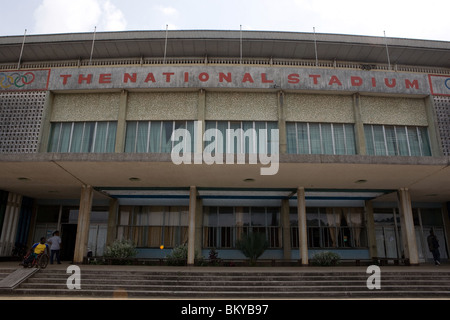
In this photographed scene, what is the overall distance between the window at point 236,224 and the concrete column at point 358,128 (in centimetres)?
507

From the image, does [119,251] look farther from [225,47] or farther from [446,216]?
[446,216]

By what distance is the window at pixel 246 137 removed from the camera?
1633 centimetres

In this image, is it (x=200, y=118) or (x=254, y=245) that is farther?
(x=200, y=118)

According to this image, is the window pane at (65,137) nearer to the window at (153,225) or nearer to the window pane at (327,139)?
the window at (153,225)

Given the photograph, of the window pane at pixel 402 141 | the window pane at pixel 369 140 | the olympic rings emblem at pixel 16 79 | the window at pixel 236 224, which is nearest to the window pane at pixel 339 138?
the window pane at pixel 369 140

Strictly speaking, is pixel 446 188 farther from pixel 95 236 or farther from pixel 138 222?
pixel 95 236

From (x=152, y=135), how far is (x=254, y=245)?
7.28 meters

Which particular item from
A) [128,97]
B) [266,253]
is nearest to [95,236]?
[128,97]

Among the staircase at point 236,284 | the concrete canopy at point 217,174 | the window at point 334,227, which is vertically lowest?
the staircase at point 236,284

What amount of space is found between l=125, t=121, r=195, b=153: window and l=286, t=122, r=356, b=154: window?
16.5ft

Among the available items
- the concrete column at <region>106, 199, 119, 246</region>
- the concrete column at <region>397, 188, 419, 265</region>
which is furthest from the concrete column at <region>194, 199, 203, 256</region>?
the concrete column at <region>397, 188, 419, 265</region>

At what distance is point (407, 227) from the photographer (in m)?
14.2

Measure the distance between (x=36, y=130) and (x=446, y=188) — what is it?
19.0m

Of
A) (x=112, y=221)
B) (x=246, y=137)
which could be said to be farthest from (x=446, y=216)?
(x=112, y=221)
